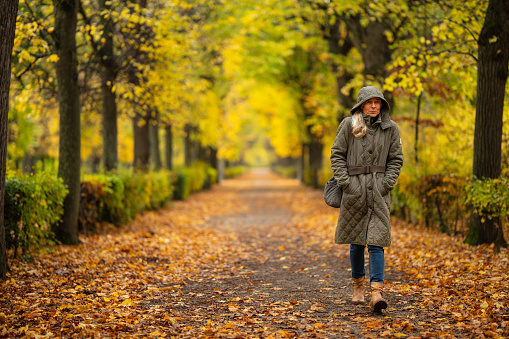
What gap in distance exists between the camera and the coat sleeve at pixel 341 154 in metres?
4.63


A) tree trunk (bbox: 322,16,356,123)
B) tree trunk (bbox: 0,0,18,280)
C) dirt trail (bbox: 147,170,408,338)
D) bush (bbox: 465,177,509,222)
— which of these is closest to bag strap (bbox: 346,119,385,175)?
dirt trail (bbox: 147,170,408,338)

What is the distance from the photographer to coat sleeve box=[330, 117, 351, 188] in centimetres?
463

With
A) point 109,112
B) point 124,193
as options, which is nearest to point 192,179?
point 109,112

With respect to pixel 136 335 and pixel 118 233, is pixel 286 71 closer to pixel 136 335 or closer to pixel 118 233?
pixel 118 233

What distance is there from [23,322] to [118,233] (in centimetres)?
616

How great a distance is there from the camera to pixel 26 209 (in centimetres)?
665

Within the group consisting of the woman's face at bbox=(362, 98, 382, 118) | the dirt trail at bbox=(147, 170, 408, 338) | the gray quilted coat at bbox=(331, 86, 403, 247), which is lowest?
the dirt trail at bbox=(147, 170, 408, 338)

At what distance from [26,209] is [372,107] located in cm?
507

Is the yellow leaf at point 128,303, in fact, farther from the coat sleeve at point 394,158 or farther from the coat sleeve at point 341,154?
the coat sleeve at point 394,158

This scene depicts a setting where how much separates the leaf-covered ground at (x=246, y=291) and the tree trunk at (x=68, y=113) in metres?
0.57

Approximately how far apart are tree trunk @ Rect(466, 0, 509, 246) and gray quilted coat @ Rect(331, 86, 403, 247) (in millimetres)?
3581

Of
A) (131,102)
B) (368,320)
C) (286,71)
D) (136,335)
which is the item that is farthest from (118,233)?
(286,71)

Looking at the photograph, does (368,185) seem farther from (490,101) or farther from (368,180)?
(490,101)

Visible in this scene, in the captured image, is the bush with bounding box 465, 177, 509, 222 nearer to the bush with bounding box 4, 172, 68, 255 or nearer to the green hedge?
the bush with bounding box 4, 172, 68, 255
